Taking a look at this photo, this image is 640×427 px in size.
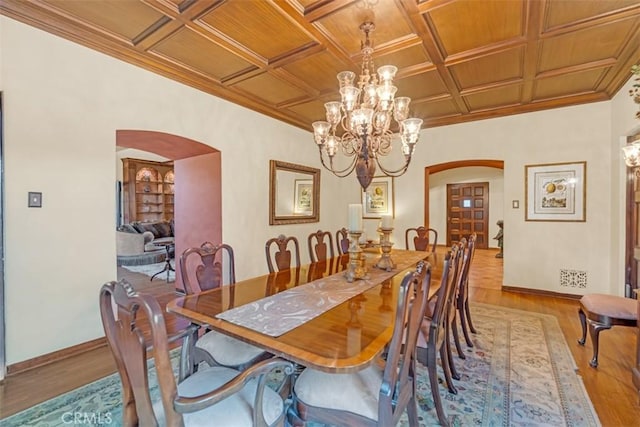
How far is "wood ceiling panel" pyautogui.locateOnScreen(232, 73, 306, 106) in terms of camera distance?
3.38 metres

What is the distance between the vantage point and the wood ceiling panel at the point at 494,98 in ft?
12.1

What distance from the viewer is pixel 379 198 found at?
Answer: 565 centimetres

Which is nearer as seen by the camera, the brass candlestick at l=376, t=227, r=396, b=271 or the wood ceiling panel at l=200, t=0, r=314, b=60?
the wood ceiling panel at l=200, t=0, r=314, b=60

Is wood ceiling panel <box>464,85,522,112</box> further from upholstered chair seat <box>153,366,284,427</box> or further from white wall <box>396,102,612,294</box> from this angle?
upholstered chair seat <box>153,366,284,427</box>

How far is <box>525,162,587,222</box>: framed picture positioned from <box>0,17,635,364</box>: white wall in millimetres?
95

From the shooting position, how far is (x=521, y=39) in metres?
2.54

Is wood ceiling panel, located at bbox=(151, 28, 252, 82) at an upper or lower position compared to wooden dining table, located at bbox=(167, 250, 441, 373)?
upper

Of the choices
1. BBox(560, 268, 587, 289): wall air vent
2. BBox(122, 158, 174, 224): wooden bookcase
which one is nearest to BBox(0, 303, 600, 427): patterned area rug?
BBox(560, 268, 587, 289): wall air vent

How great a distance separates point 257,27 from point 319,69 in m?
0.89

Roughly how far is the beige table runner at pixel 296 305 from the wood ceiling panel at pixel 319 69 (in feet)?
7.09

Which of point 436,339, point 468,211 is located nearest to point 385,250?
point 436,339

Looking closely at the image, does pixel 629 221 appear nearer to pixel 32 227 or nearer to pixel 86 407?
pixel 86 407

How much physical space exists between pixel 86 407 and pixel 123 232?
5331 mm

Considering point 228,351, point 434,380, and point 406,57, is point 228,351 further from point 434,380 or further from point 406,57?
point 406,57
